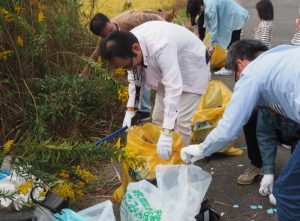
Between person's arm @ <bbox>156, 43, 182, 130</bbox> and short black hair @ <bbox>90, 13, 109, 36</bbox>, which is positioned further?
short black hair @ <bbox>90, 13, 109, 36</bbox>

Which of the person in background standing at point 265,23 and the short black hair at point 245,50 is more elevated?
the short black hair at point 245,50

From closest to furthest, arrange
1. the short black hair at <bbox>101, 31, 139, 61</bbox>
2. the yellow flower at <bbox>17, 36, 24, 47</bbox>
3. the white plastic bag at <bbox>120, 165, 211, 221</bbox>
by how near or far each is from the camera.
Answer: the white plastic bag at <bbox>120, 165, 211, 221</bbox>, the short black hair at <bbox>101, 31, 139, 61</bbox>, the yellow flower at <bbox>17, 36, 24, 47</bbox>

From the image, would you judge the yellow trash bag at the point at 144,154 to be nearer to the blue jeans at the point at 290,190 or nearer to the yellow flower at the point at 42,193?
the yellow flower at the point at 42,193

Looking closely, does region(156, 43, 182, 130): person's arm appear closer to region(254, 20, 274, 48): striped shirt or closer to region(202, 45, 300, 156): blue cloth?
region(202, 45, 300, 156): blue cloth

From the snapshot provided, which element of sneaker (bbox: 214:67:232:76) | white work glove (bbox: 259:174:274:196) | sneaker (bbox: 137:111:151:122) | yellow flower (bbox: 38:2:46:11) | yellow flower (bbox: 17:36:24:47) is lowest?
sneaker (bbox: 214:67:232:76)

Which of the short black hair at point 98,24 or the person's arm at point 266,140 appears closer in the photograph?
the person's arm at point 266,140

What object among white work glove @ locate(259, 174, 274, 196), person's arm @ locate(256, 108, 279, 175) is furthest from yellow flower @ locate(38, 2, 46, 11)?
white work glove @ locate(259, 174, 274, 196)

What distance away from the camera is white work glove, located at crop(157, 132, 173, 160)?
2.86m

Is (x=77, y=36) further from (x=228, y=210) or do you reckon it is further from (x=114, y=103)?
(x=228, y=210)

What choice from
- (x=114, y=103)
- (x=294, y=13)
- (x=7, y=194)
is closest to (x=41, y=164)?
(x=7, y=194)

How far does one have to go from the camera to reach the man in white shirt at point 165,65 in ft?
9.36

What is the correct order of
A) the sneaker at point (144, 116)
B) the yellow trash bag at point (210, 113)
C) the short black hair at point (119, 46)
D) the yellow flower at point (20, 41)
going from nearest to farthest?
the short black hair at point (119, 46), the yellow flower at point (20, 41), the yellow trash bag at point (210, 113), the sneaker at point (144, 116)

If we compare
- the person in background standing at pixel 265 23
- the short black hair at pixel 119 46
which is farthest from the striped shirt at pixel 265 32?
the short black hair at pixel 119 46

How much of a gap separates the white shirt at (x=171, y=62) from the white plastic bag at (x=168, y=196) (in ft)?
1.30
